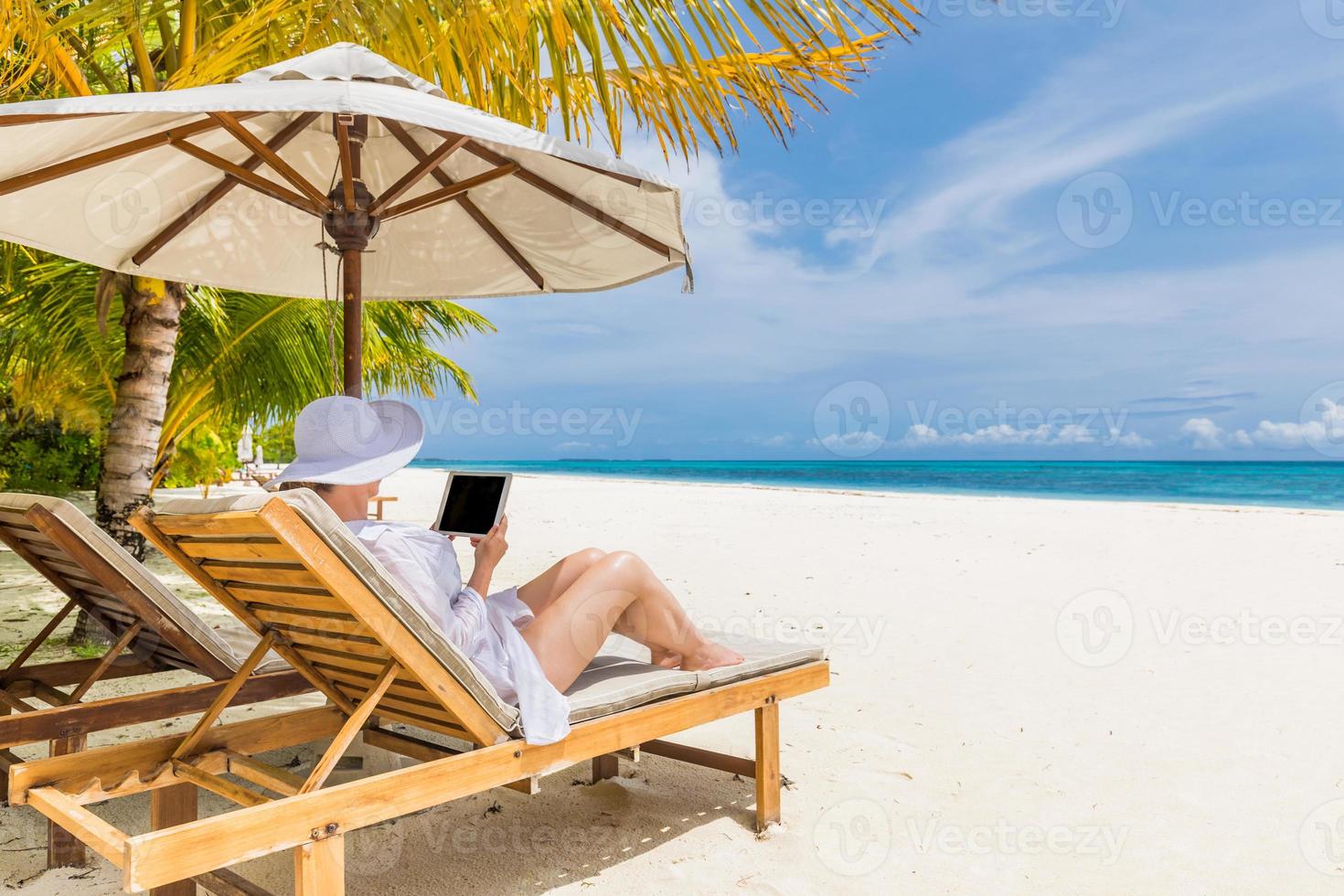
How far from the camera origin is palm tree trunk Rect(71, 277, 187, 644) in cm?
500

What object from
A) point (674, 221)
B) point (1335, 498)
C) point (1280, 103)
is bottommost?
point (1335, 498)

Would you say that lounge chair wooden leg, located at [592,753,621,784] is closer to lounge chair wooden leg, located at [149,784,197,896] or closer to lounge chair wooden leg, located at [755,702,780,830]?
lounge chair wooden leg, located at [755,702,780,830]

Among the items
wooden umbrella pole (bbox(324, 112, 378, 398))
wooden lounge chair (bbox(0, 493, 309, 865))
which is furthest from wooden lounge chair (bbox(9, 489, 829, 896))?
wooden umbrella pole (bbox(324, 112, 378, 398))

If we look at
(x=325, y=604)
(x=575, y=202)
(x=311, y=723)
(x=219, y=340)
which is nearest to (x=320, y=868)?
(x=325, y=604)

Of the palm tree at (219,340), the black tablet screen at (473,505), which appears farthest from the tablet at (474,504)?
the palm tree at (219,340)

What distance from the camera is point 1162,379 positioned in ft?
157

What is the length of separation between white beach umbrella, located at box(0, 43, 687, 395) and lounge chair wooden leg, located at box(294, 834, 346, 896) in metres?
1.62

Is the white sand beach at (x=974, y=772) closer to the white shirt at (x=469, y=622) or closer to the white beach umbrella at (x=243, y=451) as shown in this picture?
the white shirt at (x=469, y=622)

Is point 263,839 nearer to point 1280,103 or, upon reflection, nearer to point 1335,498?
point 1335,498

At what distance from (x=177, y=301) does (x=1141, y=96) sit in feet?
206

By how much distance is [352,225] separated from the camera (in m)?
3.06

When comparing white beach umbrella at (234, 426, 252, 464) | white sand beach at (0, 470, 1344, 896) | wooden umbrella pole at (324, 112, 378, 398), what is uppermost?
wooden umbrella pole at (324, 112, 378, 398)

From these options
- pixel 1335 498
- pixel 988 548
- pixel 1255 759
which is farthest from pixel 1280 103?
pixel 1255 759

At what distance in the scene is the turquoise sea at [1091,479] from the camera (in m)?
33.4
